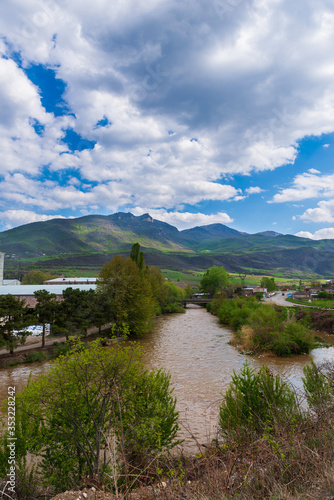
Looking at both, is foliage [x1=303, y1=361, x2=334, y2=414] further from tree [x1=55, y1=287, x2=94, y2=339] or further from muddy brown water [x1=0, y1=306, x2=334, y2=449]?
tree [x1=55, y1=287, x2=94, y2=339]

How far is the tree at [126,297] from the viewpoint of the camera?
39844 millimetres

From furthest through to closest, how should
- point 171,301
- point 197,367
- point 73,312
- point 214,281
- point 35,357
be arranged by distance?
1. point 214,281
2. point 171,301
3. point 73,312
4. point 35,357
5. point 197,367

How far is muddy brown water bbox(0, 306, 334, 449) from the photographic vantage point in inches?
667

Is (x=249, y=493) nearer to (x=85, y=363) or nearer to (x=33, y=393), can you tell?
(x=85, y=363)

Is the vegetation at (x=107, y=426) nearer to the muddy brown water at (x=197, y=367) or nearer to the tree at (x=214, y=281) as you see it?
the muddy brown water at (x=197, y=367)

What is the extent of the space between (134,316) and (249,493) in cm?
3687

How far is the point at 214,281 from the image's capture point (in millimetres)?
98562

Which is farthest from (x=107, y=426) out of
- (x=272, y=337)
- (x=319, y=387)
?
(x=272, y=337)

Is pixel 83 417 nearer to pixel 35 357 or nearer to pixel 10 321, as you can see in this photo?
pixel 10 321

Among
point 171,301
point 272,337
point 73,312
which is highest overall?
point 73,312

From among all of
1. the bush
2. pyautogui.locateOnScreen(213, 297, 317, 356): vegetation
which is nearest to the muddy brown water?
the bush

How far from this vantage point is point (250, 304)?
2232 inches

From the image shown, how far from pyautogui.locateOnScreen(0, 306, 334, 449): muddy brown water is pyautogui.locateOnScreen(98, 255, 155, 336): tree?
2.92 metres

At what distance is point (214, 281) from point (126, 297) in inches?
2426
